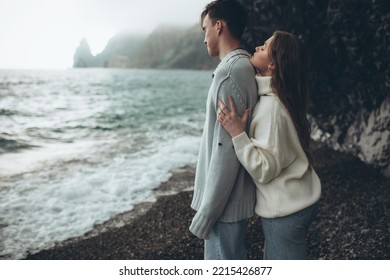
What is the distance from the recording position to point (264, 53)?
8.07ft

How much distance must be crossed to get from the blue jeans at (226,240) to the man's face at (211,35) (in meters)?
1.20

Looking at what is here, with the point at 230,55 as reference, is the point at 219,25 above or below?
above

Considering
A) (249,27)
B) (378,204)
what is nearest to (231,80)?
(378,204)

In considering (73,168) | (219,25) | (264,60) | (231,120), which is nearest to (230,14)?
(219,25)

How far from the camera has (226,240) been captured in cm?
260

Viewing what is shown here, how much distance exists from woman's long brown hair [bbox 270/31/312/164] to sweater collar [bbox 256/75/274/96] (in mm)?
41

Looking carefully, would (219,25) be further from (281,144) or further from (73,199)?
(73,199)

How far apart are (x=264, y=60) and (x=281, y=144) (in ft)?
1.83

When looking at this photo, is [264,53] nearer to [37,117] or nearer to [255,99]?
[255,99]

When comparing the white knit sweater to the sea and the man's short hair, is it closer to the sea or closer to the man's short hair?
the man's short hair

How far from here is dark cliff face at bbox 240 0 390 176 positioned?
273 inches

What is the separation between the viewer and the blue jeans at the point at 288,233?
245cm

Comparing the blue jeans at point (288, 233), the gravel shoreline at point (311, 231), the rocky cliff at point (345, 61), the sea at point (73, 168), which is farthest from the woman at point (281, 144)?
the rocky cliff at point (345, 61)

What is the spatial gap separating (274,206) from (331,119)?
25.9 feet
